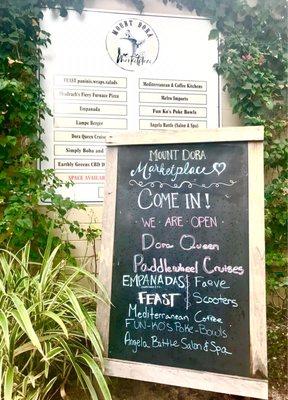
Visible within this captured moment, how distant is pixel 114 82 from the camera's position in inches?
133

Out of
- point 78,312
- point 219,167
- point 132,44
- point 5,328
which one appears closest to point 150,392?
point 78,312

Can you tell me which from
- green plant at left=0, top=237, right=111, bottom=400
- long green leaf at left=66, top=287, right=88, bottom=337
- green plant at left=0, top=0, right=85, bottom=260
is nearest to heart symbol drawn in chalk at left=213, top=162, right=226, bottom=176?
green plant at left=0, top=237, right=111, bottom=400

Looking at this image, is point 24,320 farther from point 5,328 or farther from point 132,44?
point 132,44

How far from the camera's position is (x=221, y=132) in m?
2.24

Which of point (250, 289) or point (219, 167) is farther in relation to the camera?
point (219, 167)

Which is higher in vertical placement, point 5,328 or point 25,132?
point 25,132

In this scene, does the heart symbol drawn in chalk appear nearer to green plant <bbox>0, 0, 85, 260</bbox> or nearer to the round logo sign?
green plant <bbox>0, 0, 85, 260</bbox>

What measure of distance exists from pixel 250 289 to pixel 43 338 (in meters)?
1.09

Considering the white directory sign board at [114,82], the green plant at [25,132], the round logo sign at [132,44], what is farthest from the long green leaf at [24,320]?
the round logo sign at [132,44]

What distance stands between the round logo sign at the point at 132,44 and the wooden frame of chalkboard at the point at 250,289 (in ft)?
4.01

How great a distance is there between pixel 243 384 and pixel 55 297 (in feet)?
3.43

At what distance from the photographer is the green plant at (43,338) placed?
6.70 feet

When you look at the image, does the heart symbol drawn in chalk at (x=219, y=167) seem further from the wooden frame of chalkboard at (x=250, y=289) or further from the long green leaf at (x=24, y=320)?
the long green leaf at (x=24, y=320)

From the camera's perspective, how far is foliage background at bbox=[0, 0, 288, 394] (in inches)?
115
